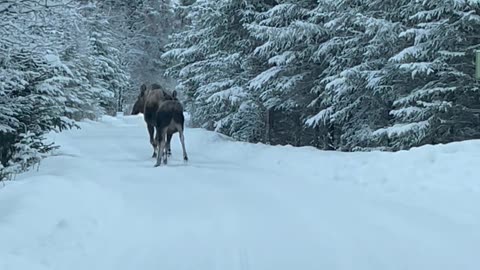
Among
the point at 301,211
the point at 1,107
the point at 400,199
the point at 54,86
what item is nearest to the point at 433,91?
the point at 400,199

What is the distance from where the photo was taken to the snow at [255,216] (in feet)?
17.8

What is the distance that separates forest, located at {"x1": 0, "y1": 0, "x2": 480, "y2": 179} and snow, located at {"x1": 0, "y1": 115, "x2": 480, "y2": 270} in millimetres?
1765

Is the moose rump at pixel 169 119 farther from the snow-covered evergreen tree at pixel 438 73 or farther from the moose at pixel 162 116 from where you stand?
the snow-covered evergreen tree at pixel 438 73

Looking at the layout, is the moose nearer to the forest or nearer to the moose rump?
the moose rump

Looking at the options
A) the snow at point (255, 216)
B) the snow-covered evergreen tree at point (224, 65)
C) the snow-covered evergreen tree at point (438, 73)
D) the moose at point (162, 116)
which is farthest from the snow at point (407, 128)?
the snow-covered evergreen tree at point (224, 65)

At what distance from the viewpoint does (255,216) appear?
23.7 feet

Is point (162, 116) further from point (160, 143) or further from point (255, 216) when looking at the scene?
point (255, 216)

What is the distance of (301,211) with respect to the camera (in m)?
7.57

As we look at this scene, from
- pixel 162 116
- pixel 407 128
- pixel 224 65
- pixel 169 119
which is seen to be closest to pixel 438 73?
pixel 407 128

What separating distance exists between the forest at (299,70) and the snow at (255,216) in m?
1.77

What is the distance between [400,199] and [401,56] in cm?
485

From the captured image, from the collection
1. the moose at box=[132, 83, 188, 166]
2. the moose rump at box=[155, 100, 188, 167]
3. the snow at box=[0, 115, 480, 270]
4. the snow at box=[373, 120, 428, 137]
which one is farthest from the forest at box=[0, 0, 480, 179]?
the moose rump at box=[155, 100, 188, 167]

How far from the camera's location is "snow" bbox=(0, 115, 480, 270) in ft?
17.8

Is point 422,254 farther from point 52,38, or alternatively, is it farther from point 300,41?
point 300,41
